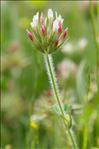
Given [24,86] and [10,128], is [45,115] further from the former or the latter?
[24,86]

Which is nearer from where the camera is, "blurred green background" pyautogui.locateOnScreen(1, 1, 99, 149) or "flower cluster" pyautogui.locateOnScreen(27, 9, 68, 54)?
"flower cluster" pyautogui.locateOnScreen(27, 9, 68, 54)

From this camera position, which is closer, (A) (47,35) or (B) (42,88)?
(A) (47,35)

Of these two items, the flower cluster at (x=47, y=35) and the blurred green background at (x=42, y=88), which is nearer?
the flower cluster at (x=47, y=35)

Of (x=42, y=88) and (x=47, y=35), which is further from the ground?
(x=42, y=88)

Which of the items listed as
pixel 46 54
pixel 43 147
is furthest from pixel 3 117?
pixel 46 54
